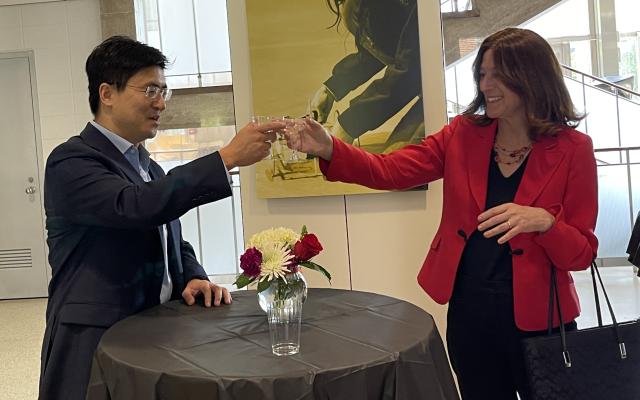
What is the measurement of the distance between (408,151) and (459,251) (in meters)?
0.43

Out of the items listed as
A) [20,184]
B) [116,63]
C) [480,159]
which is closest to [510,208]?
[480,159]

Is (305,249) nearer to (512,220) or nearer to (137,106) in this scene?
(512,220)

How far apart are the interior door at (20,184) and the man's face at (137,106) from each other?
192 inches

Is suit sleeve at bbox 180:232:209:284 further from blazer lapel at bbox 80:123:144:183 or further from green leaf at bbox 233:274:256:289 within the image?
green leaf at bbox 233:274:256:289

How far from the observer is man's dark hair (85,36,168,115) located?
6.24 feet

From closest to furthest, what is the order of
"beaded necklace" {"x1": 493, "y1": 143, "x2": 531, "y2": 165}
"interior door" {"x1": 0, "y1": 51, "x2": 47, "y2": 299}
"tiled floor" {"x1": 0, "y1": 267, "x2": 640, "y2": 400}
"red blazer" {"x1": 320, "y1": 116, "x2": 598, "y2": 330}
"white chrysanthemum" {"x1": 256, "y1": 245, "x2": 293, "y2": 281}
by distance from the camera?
"white chrysanthemum" {"x1": 256, "y1": 245, "x2": 293, "y2": 281}
"red blazer" {"x1": 320, "y1": 116, "x2": 598, "y2": 330}
"beaded necklace" {"x1": 493, "y1": 143, "x2": 531, "y2": 165}
"tiled floor" {"x1": 0, "y1": 267, "x2": 640, "y2": 400}
"interior door" {"x1": 0, "y1": 51, "x2": 47, "y2": 299}

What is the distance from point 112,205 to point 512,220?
1041 millimetres

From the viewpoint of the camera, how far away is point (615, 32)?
5.18 m

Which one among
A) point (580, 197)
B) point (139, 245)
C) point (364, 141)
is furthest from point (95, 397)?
point (364, 141)

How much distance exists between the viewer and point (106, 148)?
1.86 meters

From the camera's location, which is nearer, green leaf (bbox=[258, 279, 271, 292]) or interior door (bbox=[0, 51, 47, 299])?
green leaf (bbox=[258, 279, 271, 292])

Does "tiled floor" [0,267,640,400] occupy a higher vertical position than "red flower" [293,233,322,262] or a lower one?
lower

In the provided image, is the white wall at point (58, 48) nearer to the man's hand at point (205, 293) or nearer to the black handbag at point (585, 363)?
the man's hand at point (205, 293)

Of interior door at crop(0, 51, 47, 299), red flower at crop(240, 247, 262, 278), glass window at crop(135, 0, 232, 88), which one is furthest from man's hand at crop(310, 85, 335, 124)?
interior door at crop(0, 51, 47, 299)
